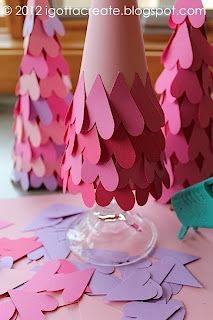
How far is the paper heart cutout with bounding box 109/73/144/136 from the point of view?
19.5 inches

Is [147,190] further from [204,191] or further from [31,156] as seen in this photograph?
[31,156]

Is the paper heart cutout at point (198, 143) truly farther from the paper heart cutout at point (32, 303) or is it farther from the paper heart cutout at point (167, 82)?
the paper heart cutout at point (32, 303)

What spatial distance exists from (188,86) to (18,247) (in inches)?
10.7

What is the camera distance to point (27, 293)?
523mm

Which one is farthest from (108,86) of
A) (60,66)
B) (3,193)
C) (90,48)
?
(3,193)

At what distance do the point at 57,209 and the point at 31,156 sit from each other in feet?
0.26

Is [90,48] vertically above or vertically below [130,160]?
above

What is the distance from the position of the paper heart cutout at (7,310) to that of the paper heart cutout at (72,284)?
4cm

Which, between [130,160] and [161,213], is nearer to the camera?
[130,160]

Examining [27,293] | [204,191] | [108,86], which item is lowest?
[27,293]

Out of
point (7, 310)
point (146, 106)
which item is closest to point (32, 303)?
point (7, 310)

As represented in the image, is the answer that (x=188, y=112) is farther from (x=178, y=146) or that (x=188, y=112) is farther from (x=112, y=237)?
(x=112, y=237)

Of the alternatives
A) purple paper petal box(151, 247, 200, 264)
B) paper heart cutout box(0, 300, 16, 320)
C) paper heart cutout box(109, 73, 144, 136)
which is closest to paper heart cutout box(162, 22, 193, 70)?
paper heart cutout box(109, 73, 144, 136)

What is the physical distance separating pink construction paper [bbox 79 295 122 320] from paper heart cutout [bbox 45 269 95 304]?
10 mm
